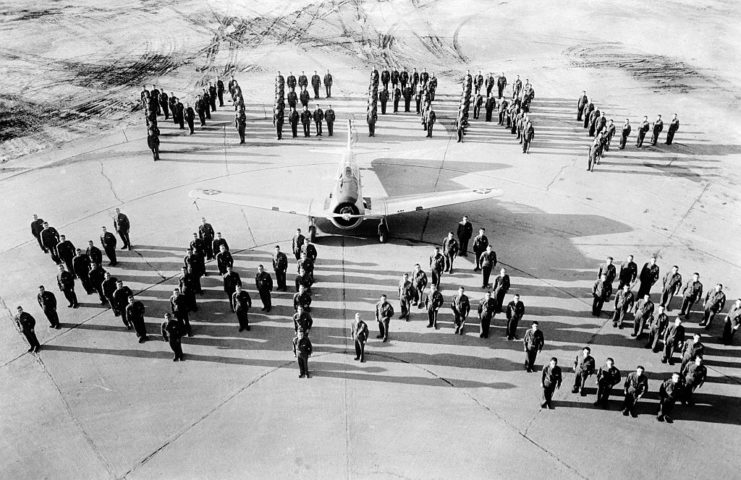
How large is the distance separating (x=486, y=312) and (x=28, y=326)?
1170 cm

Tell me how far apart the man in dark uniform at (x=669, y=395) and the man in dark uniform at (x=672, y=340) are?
1.57 m

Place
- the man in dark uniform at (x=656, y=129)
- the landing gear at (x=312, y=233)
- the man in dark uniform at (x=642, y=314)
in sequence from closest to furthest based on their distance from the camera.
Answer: the man in dark uniform at (x=642, y=314) → the landing gear at (x=312, y=233) → the man in dark uniform at (x=656, y=129)

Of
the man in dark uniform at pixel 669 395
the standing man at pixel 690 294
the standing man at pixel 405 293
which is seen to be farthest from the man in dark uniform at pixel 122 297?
the standing man at pixel 690 294

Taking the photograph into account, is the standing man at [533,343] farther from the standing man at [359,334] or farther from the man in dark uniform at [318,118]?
the man in dark uniform at [318,118]

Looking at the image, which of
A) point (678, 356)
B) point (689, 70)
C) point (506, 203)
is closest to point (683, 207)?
point (506, 203)

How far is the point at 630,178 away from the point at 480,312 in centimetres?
1330

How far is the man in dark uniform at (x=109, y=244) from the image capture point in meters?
16.1

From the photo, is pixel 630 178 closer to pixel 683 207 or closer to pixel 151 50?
pixel 683 207

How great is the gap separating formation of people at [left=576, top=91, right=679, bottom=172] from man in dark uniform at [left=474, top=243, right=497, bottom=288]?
10.3 metres

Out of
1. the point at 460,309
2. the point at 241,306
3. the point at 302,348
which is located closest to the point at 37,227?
the point at 241,306

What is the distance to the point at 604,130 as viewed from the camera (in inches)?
915

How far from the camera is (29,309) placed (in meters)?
15.0

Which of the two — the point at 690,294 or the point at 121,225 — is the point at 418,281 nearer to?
the point at 690,294

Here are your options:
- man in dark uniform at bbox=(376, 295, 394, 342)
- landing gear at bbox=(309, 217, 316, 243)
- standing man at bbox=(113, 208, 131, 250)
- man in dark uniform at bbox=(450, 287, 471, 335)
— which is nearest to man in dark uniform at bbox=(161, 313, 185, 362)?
man in dark uniform at bbox=(376, 295, 394, 342)
